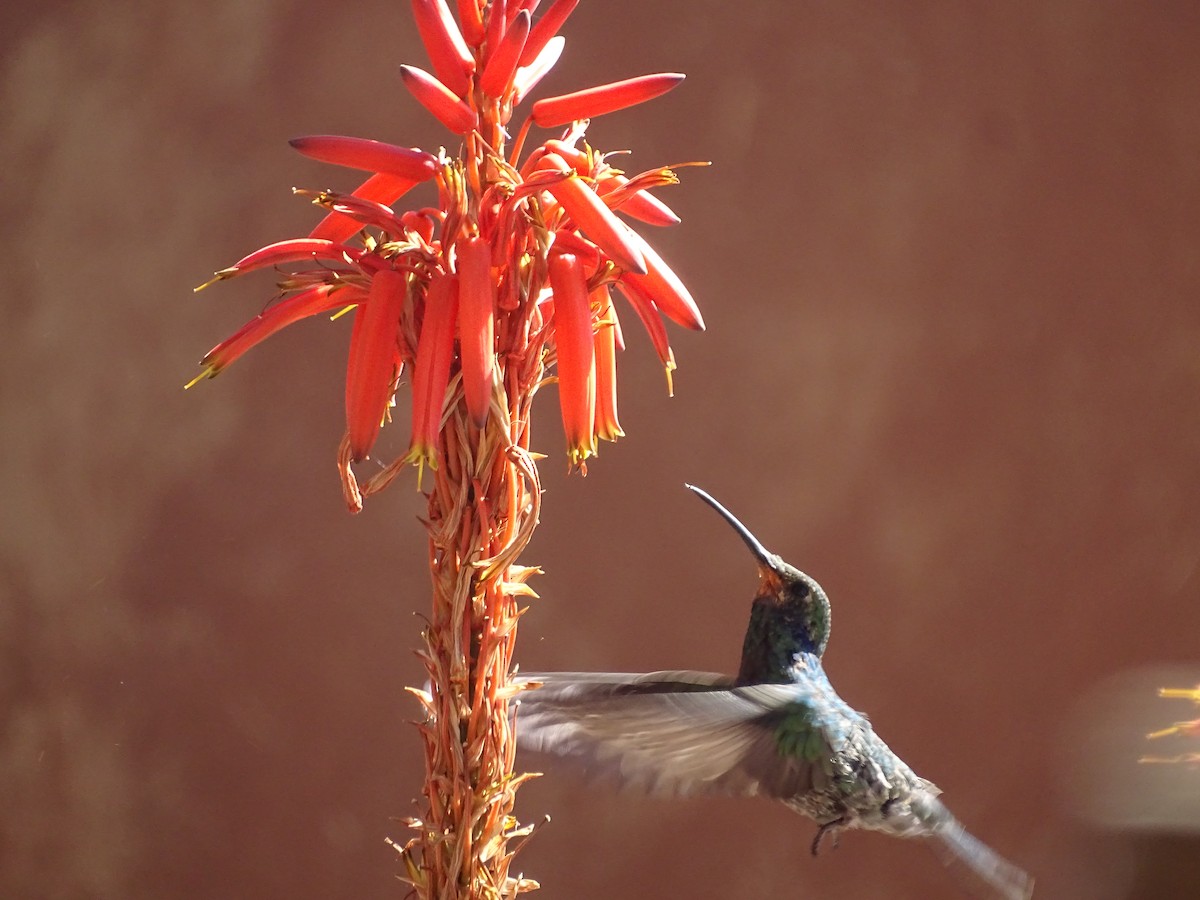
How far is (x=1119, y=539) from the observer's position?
2.00 metres

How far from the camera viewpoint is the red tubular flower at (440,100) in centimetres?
83

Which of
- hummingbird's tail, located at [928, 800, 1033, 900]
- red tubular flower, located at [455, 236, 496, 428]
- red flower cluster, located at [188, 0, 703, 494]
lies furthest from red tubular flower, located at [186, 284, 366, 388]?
hummingbird's tail, located at [928, 800, 1033, 900]

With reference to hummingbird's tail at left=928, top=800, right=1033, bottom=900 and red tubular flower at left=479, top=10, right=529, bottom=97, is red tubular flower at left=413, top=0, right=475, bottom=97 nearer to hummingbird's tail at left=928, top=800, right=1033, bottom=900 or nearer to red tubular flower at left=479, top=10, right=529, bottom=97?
red tubular flower at left=479, top=10, right=529, bottom=97

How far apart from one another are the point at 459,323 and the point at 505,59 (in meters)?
0.20

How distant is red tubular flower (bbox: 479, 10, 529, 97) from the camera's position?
837 millimetres

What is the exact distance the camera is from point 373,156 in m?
0.87

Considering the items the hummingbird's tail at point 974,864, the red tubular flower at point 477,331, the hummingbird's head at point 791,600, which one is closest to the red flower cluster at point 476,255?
the red tubular flower at point 477,331

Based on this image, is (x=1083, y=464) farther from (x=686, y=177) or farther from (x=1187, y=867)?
(x=686, y=177)

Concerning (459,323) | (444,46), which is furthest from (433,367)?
(444,46)

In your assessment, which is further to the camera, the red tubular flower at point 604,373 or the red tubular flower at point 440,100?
the red tubular flower at point 604,373

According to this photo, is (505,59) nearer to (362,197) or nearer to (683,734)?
(362,197)

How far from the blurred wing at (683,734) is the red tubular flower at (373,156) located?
0.41 m

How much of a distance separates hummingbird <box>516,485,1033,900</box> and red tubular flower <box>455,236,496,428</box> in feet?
0.80

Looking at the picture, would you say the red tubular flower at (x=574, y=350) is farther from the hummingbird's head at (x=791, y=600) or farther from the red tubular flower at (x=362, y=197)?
the hummingbird's head at (x=791, y=600)
